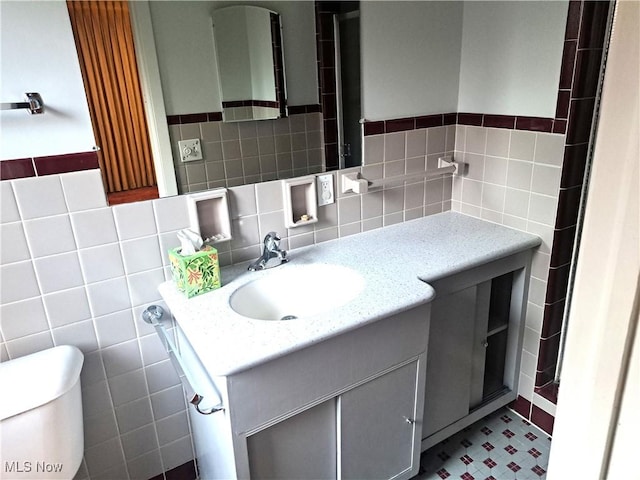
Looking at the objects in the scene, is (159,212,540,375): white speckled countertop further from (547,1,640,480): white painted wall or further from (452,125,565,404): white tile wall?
(547,1,640,480): white painted wall

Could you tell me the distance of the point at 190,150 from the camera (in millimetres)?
1413

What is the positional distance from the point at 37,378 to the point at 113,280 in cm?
32

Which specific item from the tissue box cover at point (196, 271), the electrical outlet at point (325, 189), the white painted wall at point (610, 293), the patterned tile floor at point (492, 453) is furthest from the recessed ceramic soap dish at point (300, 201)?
the white painted wall at point (610, 293)

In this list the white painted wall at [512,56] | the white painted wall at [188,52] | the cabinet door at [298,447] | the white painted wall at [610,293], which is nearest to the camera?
the white painted wall at [610,293]

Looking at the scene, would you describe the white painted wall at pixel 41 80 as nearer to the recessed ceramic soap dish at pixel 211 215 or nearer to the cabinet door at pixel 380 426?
the recessed ceramic soap dish at pixel 211 215

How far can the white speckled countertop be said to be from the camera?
3.62ft

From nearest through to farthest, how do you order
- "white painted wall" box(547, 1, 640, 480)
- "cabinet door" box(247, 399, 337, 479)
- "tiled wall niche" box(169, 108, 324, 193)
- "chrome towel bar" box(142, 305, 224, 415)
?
"white painted wall" box(547, 1, 640, 480) < "chrome towel bar" box(142, 305, 224, 415) < "cabinet door" box(247, 399, 337, 479) < "tiled wall niche" box(169, 108, 324, 193)

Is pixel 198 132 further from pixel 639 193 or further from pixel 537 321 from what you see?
pixel 537 321

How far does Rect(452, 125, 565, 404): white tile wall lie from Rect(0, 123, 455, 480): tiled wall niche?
1.27ft

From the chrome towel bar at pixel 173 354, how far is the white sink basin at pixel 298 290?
248 millimetres

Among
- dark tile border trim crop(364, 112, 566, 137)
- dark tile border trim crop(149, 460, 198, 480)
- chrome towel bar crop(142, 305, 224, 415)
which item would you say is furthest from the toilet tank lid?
dark tile border trim crop(364, 112, 566, 137)

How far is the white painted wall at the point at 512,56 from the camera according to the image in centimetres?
157

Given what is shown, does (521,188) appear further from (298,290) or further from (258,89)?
(258,89)

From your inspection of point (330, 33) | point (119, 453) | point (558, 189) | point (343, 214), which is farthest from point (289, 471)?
point (330, 33)
